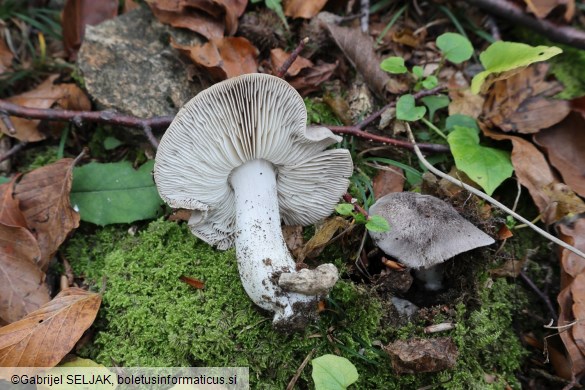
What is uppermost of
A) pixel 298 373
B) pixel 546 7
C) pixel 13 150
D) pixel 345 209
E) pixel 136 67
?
pixel 546 7

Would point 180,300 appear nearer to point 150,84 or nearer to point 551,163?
point 150,84

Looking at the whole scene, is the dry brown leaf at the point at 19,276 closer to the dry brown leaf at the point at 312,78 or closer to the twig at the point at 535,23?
the dry brown leaf at the point at 312,78

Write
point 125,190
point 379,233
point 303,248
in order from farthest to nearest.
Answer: point 125,190
point 303,248
point 379,233

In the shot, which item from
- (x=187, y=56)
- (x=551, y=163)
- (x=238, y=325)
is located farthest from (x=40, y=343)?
(x=551, y=163)

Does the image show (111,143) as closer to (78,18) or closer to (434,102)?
(78,18)

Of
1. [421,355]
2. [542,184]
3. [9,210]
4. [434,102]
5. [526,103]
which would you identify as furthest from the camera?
[434,102]

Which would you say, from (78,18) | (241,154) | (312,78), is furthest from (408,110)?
(78,18)

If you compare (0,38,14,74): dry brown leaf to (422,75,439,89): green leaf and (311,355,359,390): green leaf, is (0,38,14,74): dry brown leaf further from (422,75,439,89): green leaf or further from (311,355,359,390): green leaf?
(311,355,359,390): green leaf
